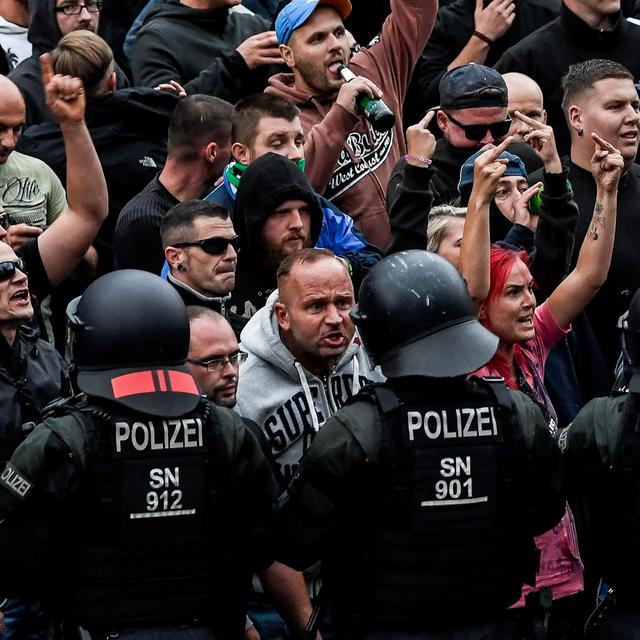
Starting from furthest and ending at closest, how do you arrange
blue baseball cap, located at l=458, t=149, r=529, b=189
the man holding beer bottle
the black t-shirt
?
the man holding beer bottle < blue baseball cap, located at l=458, t=149, r=529, b=189 < the black t-shirt

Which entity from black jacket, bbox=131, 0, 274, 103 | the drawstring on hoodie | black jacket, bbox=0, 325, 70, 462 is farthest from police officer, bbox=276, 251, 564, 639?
black jacket, bbox=131, 0, 274, 103

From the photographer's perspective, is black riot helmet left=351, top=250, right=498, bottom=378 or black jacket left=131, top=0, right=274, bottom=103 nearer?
black riot helmet left=351, top=250, right=498, bottom=378

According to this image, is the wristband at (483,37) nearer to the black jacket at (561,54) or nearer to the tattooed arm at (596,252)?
the black jacket at (561,54)

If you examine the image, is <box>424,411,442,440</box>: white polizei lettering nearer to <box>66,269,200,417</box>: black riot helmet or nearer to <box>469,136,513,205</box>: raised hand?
<box>66,269,200,417</box>: black riot helmet

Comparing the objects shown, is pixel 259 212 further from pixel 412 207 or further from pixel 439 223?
pixel 439 223

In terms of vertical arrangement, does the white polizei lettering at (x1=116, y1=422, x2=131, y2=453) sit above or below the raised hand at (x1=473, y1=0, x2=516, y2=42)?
above

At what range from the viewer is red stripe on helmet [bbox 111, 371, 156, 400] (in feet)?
14.0

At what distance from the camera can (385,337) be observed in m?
4.46

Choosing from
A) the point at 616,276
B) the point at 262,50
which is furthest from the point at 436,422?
the point at 262,50

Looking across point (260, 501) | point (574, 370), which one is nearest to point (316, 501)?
point (260, 501)

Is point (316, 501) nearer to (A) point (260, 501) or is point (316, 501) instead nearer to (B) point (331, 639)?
(A) point (260, 501)

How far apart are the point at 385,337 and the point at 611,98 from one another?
306cm

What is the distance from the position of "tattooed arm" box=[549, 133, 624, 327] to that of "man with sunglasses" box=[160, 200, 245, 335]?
51.0 inches

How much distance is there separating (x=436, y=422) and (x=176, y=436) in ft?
2.52
